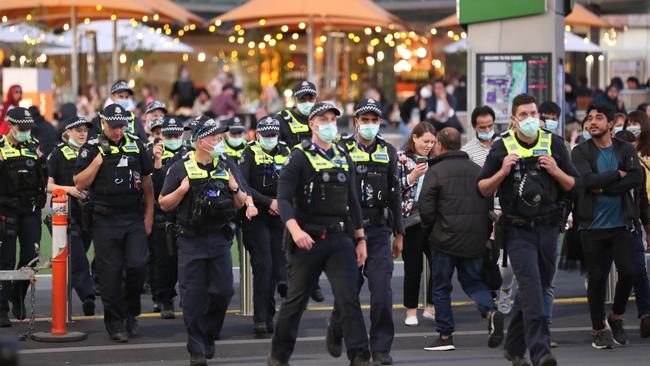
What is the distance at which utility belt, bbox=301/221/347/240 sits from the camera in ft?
30.3

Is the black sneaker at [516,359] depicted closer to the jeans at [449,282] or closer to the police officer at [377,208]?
the police officer at [377,208]

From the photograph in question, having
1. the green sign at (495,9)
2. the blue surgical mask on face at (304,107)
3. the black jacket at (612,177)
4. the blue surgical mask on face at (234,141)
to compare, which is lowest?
the black jacket at (612,177)

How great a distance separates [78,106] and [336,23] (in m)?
5.14

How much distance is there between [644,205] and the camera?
11305 millimetres

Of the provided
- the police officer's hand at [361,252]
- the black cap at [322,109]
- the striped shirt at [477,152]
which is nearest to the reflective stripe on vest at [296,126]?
the striped shirt at [477,152]

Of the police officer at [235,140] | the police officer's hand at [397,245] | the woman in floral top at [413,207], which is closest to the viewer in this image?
the police officer's hand at [397,245]

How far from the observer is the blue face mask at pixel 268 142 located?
38.9 ft

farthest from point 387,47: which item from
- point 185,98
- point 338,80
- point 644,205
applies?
point 644,205

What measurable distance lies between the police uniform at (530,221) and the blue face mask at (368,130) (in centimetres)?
106

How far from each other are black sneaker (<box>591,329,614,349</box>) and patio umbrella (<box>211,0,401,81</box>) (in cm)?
1513

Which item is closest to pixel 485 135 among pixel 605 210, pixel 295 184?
pixel 605 210

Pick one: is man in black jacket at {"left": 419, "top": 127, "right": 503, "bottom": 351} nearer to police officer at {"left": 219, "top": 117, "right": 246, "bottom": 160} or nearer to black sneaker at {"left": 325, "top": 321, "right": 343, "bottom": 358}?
black sneaker at {"left": 325, "top": 321, "right": 343, "bottom": 358}

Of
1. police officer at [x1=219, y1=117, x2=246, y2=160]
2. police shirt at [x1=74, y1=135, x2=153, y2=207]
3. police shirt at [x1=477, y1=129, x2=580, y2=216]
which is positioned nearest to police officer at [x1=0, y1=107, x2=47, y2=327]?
police shirt at [x1=74, y1=135, x2=153, y2=207]

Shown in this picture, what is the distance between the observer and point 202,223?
10.1 meters
